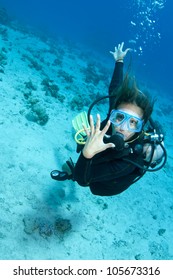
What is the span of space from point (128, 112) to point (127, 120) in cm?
19

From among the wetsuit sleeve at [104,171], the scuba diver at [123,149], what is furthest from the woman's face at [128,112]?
the wetsuit sleeve at [104,171]

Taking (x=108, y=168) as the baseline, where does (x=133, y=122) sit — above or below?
above

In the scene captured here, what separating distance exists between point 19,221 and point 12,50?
11.2m

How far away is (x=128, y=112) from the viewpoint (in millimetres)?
3412

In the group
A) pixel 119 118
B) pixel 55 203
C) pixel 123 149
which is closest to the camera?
pixel 123 149

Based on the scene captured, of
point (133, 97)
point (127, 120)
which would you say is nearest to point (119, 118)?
point (127, 120)

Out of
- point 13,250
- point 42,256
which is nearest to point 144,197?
point 42,256

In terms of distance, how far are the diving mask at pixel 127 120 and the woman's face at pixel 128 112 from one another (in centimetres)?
4

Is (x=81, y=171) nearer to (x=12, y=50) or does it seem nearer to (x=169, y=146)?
(x=169, y=146)

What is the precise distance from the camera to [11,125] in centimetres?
739

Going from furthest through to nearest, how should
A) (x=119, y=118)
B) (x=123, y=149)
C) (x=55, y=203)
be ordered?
(x=55, y=203) < (x=119, y=118) < (x=123, y=149)

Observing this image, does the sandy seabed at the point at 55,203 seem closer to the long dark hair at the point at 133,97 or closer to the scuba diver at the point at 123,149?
the scuba diver at the point at 123,149

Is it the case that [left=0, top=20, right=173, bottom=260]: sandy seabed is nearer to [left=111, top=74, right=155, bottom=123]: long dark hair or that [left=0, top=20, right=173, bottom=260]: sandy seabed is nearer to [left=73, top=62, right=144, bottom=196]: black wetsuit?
[left=73, top=62, right=144, bottom=196]: black wetsuit

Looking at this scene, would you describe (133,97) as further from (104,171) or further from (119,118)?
(104,171)
